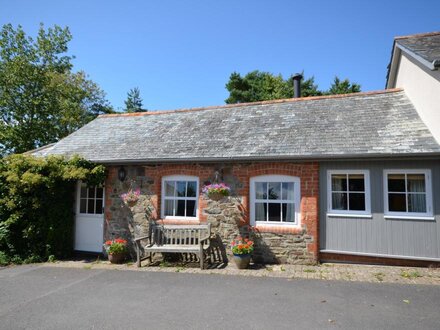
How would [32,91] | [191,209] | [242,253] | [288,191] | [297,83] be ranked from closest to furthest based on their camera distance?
1. [242,253]
2. [288,191]
3. [191,209]
4. [297,83]
5. [32,91]

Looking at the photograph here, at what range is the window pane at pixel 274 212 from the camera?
8.05 metres

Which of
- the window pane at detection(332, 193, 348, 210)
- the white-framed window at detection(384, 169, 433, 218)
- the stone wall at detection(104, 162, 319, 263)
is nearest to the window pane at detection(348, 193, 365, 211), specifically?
the window pane at detection(332, 193, 348, 210)

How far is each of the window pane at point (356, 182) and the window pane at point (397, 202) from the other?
2.26ft

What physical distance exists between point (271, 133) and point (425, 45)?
194 inches

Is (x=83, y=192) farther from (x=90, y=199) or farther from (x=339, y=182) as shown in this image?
(x=339, y=182)

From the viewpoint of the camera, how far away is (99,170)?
350 inches

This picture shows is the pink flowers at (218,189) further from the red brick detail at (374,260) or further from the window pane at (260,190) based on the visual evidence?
the red brick detail at (374,260)

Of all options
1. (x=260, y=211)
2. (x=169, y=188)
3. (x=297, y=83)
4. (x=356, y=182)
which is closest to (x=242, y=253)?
(x=260, y=211)

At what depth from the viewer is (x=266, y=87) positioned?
96.3 ft

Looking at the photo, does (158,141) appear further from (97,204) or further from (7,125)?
(7,125)

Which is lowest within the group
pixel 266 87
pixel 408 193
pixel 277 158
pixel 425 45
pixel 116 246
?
pixel 116 246

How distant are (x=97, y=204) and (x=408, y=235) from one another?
9101 millimetres

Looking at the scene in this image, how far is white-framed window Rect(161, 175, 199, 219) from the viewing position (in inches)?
347

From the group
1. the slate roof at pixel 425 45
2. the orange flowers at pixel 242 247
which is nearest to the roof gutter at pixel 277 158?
the slate roof at pixel 425 45
